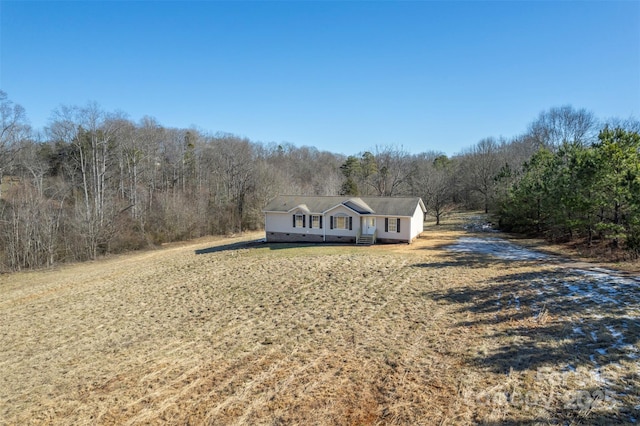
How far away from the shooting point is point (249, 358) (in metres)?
9.07

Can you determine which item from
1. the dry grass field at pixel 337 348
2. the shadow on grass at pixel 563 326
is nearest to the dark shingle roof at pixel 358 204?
the dry grass field at pixel 337 348

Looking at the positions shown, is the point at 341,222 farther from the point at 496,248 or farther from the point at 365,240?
the point at 496,248

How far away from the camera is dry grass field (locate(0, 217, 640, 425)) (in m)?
6.66

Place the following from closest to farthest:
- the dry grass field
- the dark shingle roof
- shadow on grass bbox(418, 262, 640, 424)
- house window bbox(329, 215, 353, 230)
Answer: the dry grass field
shadow on grass bbox(418, 262, 640, 424)
the dark shingle roof
house window bbox(329, 215, 353, 230)

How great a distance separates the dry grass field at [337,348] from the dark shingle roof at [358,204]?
9004mm

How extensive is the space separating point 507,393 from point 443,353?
2.00 meters

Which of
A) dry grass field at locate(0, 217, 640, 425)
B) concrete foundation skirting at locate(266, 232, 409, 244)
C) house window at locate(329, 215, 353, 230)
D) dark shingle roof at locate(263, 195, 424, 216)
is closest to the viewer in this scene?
dry grass field at locate(0, 217, 640, 425)

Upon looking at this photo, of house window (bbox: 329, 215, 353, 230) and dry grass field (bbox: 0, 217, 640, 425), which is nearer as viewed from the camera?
dry grass field (bbox: 0, 217, 640, 425)

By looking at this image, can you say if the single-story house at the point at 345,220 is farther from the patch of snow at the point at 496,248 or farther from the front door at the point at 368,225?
the patch of snow at the point at 496,248

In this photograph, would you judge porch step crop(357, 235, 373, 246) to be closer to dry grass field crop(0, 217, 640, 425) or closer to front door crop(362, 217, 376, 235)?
front door crop(362, 217, 376, 235)

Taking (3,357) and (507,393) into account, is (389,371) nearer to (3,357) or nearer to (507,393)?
(507,393)

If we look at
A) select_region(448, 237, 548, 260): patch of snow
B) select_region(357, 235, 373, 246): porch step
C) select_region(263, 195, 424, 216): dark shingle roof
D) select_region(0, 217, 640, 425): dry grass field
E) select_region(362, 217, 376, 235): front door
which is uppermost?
select_region(263, 195, 424, 216): dark shingle roof

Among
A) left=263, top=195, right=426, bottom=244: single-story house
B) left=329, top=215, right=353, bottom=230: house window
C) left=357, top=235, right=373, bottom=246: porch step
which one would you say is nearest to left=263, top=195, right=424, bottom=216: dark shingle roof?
left=263, top=195, right=426, bottom=244: single-story house

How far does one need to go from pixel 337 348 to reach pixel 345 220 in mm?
18268
